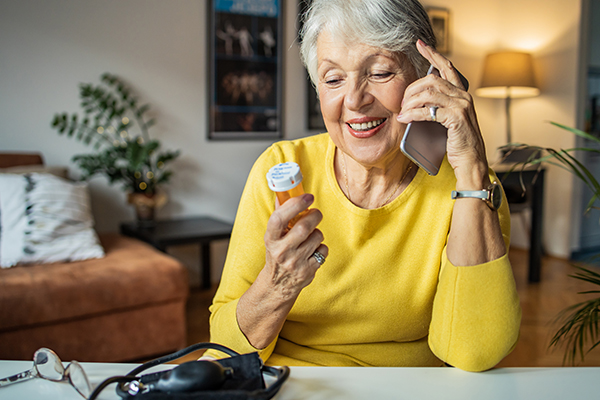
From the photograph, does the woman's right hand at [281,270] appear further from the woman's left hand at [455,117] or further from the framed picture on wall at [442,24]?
the framed picture on wall at [442,24]

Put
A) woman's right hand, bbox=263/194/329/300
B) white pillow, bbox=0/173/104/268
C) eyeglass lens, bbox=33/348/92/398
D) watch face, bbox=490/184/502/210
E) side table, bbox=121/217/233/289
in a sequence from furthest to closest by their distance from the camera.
→ side table, bbox=121/217/233/289 < white pillow, bbox=0/173/104/268 < watch face, bbox=490/184/502/210 < woman's right hand, bbox=263/194/329/300 < eyeglass lens, bbox=33/348/92/398

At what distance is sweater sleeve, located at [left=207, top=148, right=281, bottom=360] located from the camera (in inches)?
34.0

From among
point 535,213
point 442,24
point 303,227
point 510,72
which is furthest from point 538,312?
point 442,24

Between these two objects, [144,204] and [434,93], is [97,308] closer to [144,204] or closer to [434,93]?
[144,204]

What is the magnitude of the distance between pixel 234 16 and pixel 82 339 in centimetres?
232

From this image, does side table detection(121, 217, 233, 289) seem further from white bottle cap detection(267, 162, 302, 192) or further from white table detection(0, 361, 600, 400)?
white bottle cap detection(267, 162, 302, 192)

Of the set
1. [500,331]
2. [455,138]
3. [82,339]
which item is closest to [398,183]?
[455,138]

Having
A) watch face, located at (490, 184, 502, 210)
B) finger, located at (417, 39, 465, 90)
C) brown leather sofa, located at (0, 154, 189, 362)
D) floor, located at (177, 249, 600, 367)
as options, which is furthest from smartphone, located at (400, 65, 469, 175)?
brown leather sofa, located at (0, 154, 189, 362)

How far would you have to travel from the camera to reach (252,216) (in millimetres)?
933

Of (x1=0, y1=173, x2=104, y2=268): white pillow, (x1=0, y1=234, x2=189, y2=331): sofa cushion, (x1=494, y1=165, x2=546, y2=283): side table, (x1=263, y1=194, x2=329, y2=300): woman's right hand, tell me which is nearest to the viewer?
(x1=263, y1=194, x2=329, y2=300): woman's right hand

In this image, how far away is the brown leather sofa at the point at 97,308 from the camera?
177 cm

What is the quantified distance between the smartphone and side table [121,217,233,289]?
5.98 feet

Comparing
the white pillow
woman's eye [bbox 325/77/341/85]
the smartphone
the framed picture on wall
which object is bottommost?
the white pillow

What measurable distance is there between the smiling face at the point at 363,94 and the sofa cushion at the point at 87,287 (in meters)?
1.43
